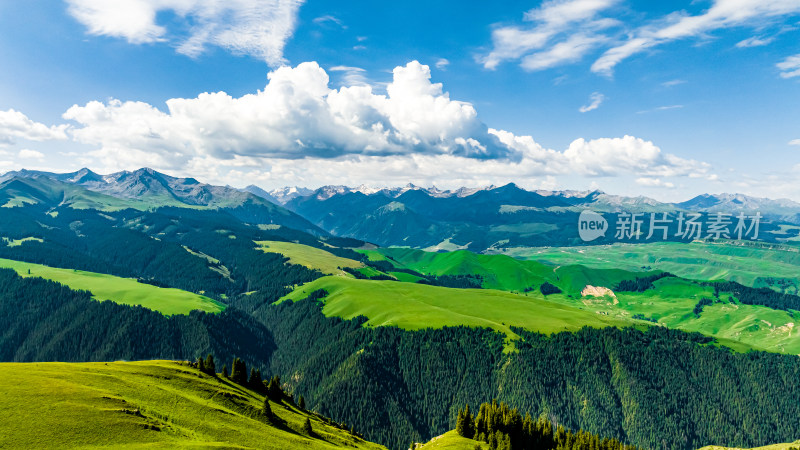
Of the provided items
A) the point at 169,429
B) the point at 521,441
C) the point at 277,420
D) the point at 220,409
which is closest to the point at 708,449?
the point at 521,441

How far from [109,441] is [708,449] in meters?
222

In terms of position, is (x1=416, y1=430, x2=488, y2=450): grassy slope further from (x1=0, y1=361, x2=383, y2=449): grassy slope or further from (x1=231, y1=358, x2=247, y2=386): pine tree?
(x1=231, y1=358, x2=247, y2=386): pine tree

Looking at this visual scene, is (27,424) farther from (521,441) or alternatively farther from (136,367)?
(521,441)

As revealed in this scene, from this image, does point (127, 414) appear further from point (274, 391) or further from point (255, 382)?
point (274, 391)

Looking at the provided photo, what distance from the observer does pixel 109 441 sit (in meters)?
69.1

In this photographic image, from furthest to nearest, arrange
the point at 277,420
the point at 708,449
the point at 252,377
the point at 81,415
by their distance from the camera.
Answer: the point at 708,449 < the point at 252,377 < the point at 277,420 < the point at 81,415

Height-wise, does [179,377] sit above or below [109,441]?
below

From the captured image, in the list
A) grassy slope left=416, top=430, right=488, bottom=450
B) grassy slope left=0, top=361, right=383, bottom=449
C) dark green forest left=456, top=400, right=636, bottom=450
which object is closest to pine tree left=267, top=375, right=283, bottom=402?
grassy slope left=0, top=361, right=383, bottom=449

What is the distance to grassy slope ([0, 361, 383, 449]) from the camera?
6881cm

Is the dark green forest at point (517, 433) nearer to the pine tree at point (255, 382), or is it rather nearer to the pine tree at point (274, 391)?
the pine tree at point (274, 391)

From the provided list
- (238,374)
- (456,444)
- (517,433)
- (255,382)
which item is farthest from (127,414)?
(517,433)

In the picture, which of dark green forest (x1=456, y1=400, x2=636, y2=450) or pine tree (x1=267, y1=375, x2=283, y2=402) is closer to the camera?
dark green forest (x1=456, y1=400, x2=636, y2=450)

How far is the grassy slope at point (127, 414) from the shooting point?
68.8 m

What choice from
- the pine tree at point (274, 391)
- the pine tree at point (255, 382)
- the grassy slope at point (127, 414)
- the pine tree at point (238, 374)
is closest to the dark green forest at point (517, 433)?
the grassy slope at point (127, 414)
